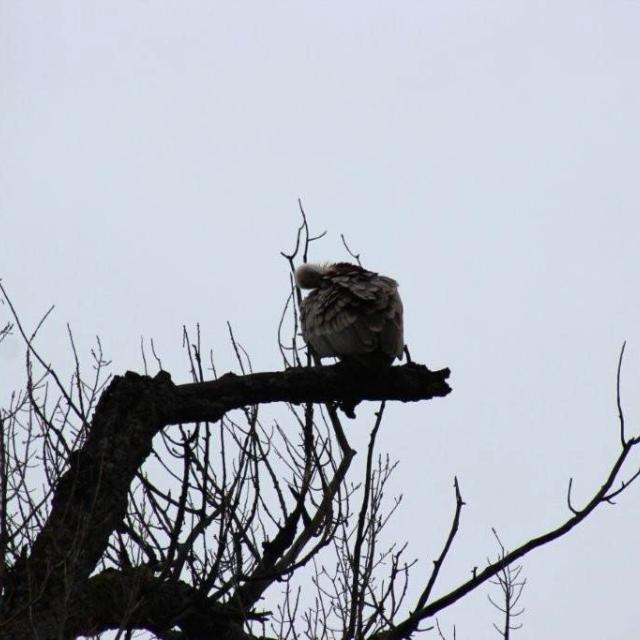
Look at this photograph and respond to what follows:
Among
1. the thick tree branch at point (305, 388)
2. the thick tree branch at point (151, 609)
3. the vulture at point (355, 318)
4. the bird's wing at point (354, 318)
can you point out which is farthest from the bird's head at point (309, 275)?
the thick tree branch at point (151, 609)

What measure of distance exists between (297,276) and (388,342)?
1.62 meters

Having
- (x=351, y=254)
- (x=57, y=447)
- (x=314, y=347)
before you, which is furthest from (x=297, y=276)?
(x=57, y=447)

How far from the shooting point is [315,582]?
5.80m

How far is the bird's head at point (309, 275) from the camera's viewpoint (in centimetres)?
680

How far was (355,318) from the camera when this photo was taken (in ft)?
18.5

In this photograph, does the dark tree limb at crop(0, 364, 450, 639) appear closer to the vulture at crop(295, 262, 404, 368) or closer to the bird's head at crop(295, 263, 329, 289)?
the vulture at crop(295, 262, 404, 368)

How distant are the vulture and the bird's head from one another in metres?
0.56

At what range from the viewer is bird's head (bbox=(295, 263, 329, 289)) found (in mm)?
6801

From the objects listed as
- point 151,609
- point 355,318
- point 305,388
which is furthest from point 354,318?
point 151,609

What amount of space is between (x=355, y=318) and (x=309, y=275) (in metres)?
1.29

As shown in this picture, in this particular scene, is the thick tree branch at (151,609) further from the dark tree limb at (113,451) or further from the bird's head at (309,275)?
the bird's head at (309,275)

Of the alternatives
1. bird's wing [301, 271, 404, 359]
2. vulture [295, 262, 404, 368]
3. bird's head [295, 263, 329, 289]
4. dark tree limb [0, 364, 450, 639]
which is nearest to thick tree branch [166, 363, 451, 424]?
dark tree limb [0, 364, 450, 639]

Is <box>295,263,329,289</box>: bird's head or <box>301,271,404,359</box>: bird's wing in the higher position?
<box>295,263,329,289</box>: bird's head

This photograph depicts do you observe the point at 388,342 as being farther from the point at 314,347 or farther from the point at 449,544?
the point at 449,544
